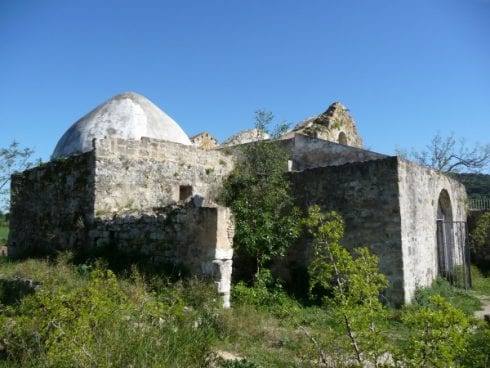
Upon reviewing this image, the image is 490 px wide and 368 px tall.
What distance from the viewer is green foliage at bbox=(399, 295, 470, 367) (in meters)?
3.03

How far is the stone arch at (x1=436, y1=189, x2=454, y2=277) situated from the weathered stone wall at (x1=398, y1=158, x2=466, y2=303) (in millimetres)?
410

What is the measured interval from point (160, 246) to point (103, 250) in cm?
160

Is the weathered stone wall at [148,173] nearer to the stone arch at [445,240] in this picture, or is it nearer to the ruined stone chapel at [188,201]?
the ruined stone chapel at [188,201]

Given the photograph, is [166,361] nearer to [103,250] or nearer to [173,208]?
[173,208]

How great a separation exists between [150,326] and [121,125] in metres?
9.20

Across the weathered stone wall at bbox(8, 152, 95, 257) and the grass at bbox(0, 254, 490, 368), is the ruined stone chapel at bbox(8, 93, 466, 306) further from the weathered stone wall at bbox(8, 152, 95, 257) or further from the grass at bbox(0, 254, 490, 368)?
the grass at bbox(0, 254, 490, 368)

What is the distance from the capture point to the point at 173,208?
8.44 metres

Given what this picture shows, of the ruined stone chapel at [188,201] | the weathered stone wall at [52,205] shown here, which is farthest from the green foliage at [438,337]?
the weathered stone wall at [52,205]

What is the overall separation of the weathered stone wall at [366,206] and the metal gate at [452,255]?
383 centimetres

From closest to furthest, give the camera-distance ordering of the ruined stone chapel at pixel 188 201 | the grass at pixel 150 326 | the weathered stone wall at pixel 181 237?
the grass at pixel 150 326, the weathered stone wall at pixel 181 237, the ruined stone chapel at pixel 188 201

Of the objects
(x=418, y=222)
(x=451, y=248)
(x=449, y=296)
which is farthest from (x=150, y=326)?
(x=451, y=248)

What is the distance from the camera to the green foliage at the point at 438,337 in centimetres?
303

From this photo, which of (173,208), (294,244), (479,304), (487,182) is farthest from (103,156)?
(487,182)

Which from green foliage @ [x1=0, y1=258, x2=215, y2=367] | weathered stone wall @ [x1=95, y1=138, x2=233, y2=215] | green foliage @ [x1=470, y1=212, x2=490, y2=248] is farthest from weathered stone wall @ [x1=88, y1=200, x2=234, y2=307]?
green foliage @ [x1=470, y1=212, x2=490, y2=248]
